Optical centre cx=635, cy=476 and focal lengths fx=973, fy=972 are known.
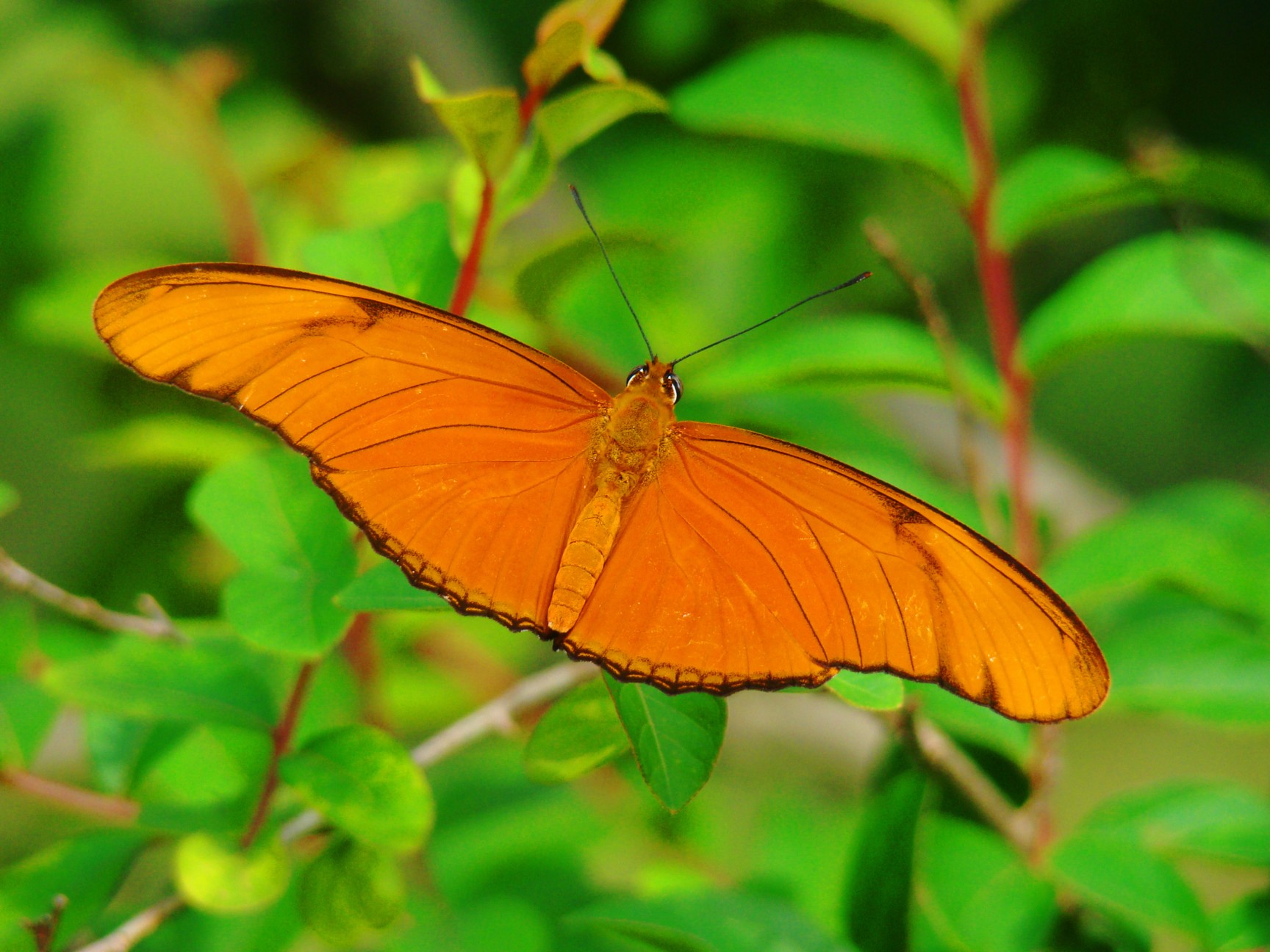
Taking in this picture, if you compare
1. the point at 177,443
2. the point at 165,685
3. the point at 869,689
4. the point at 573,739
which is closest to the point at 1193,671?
the point at 869,689

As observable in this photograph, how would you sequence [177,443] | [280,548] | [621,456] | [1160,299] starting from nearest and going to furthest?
1. [280,548]
2. [621,456]
3. [1160,299]
4. [177,443]

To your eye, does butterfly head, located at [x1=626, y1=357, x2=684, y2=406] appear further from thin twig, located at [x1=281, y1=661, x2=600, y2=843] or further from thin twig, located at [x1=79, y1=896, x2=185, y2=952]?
thin twig, located at [x1=79, y1=896, x2=185, y2=952]

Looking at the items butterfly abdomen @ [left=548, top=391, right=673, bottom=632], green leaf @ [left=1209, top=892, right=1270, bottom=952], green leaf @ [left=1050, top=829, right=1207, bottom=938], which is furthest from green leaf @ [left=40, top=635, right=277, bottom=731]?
green leaf @ [left=1209, top=892, right=1270, bottom=952]

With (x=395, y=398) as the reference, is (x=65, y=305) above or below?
above

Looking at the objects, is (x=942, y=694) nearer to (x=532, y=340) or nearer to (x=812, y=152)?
(x=532, y=340)

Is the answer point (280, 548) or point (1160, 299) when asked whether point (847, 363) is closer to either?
point (1160, 299)
